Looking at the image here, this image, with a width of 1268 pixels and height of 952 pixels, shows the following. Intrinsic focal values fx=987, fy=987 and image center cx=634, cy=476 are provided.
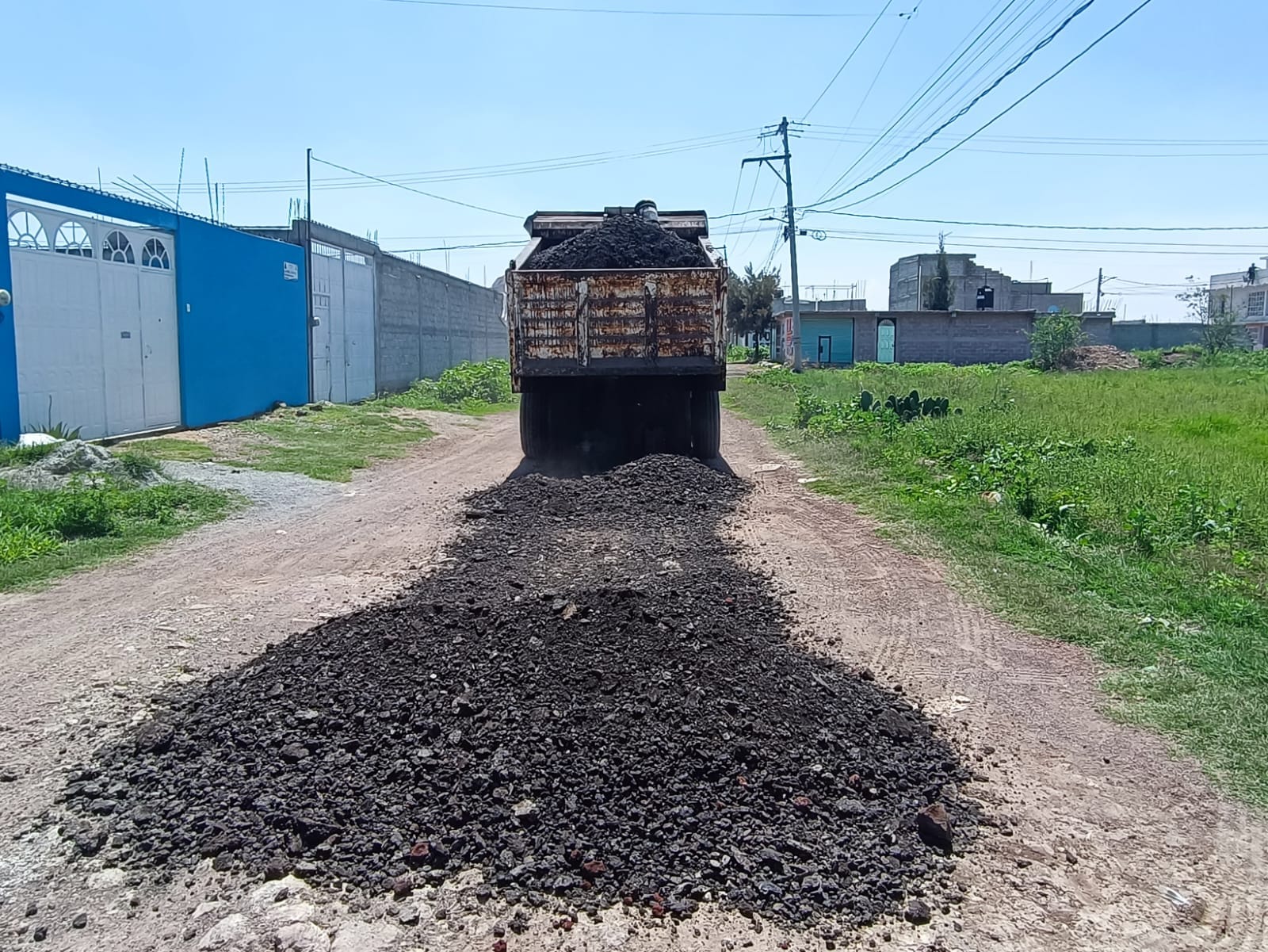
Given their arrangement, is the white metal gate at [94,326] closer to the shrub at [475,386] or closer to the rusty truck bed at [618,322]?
the rusty truck bed at [618,322]

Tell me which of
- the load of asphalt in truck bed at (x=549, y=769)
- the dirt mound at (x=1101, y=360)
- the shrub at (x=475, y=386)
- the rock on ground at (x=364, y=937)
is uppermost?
the dirt mound at (x=1101, y=360)

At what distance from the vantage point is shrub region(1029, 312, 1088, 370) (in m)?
42.9

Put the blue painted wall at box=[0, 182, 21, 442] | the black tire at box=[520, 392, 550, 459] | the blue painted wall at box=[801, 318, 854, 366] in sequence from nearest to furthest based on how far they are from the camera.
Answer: the blue painted wall at box=[0, 182, 21, 442], the black tire at box=[520, 392, 550, 459], the blue painted wall at box=[801, 318, 854, 366]

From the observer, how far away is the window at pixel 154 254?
14.9 m

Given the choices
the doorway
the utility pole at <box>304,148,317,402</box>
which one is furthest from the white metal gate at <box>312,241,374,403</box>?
the doorway

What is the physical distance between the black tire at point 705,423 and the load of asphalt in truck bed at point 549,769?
644 centimetres

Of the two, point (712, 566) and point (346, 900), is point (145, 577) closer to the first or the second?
point (712, 566)

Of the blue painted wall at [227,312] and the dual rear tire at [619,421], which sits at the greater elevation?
the blue painted wall at [227,312]

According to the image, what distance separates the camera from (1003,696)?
16.0 ft

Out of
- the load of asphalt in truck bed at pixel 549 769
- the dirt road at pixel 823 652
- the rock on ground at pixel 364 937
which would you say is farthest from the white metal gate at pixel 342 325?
the rock on ground at pixel 364 937

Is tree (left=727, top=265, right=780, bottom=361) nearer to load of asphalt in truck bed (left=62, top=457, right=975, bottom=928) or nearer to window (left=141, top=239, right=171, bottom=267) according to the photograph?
window (left=141, top=239, right=171, bottom=267)

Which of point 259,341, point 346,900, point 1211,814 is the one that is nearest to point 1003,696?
point 1211,814

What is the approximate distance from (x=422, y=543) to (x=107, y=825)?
482 cm

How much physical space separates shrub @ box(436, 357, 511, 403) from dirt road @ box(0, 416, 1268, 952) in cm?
1730
